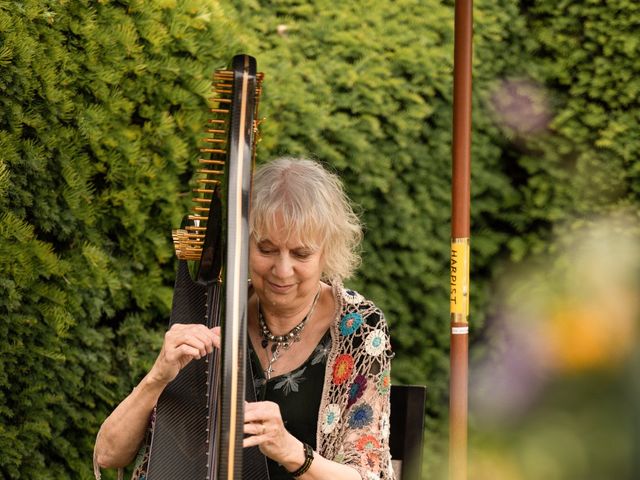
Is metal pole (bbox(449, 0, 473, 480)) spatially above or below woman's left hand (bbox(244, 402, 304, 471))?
above

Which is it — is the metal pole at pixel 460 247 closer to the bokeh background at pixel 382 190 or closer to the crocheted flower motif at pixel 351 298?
the bokeh background at pixel 382 190

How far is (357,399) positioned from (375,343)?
0.17m

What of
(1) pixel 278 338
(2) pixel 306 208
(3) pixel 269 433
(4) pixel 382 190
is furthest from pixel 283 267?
(4) pixel 382 190

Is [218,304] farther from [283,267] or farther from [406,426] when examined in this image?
[406,426]

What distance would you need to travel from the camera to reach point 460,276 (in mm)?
2479

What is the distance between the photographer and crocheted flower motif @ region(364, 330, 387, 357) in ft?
8.73

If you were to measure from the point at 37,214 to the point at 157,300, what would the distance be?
66 cm

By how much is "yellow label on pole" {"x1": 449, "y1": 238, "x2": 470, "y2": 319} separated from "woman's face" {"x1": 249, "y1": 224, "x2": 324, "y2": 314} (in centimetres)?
35

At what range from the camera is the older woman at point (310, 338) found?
2535mm

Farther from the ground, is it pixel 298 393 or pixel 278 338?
pixel 278 338

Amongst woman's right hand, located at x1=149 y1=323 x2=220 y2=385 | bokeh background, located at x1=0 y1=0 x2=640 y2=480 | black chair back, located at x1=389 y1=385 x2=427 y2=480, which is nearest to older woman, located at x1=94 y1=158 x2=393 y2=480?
black chair back, located at x1=389 y1=385 x2=427 y2=480

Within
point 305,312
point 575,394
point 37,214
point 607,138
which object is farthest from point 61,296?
point 607,138

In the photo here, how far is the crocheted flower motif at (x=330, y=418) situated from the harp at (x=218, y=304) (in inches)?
17.5

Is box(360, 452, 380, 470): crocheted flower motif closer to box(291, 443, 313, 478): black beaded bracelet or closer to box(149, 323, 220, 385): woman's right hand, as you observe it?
box(291, 443, 313, 478): black beaded bracelet
